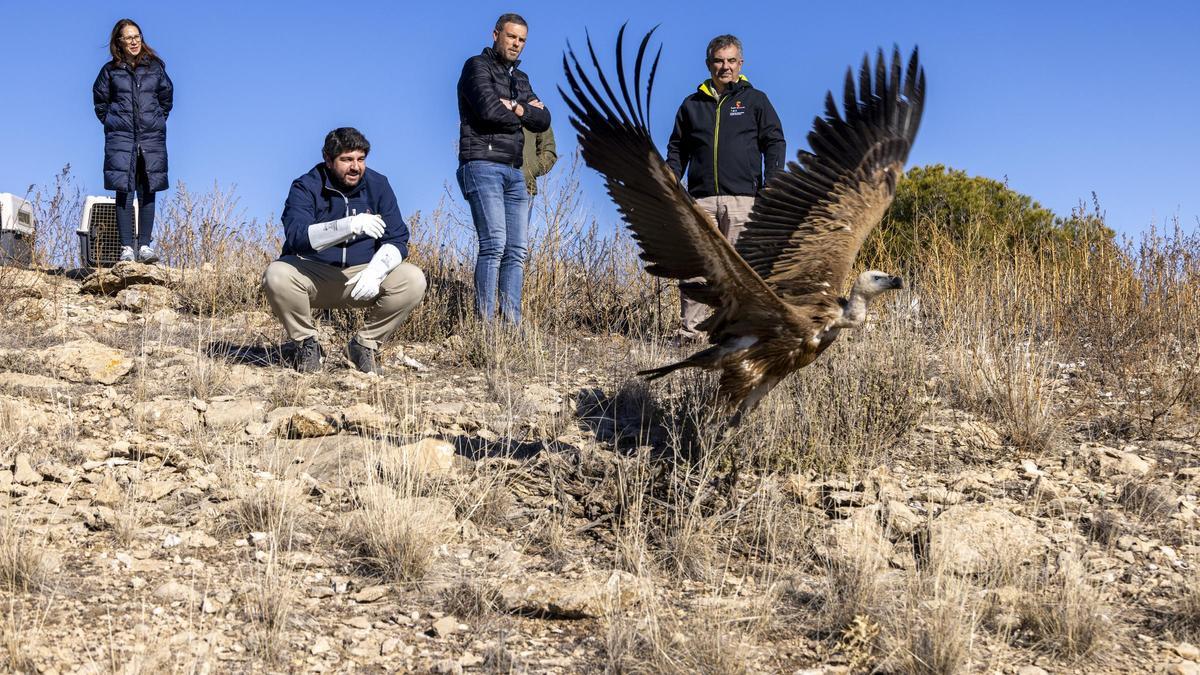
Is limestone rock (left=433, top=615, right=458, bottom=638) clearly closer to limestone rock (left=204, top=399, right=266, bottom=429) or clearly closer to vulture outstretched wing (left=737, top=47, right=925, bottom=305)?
limestone rock (left=204, top=399, right=266, bottom=429)

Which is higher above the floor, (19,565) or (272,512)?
(272,512)

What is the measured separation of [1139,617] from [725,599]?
1.56 metres

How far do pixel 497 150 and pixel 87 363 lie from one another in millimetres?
2828

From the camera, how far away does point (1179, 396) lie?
598 centimetres

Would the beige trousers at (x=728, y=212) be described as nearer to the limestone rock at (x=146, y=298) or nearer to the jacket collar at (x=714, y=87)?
the jacket collar at (x=714, y=87)

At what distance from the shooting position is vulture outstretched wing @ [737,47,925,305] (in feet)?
18.1

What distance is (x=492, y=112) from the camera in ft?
21.7

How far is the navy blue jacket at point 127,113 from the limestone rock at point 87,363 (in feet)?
8.97

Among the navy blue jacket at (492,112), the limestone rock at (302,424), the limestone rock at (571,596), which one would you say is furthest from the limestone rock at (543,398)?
the limestone rock at (571,596)

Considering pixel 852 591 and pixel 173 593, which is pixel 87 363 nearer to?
pixel 173 593

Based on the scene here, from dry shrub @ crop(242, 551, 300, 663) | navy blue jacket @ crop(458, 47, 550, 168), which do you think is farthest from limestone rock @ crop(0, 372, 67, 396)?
navy blue jacket @ crop(458, 47, 550, 168)

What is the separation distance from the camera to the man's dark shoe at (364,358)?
261 inches

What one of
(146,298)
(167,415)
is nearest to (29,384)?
(167,415)

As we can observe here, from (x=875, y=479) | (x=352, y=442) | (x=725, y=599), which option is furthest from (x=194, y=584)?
(x=875, y=479)
